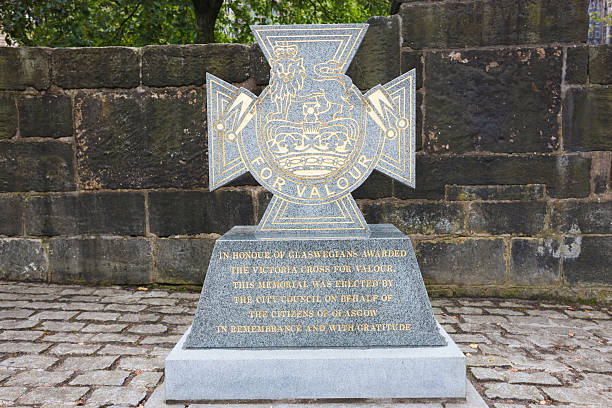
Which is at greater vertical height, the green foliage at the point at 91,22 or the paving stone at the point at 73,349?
the green foliage at the point at 91,22

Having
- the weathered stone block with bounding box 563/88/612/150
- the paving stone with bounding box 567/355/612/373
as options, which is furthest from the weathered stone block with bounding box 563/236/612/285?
the paving stone with bounding box 567/355/612/373

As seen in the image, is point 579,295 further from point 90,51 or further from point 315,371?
point 90,51

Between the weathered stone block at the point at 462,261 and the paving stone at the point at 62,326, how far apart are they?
309 centimetres

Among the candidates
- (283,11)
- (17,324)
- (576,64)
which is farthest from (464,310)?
(283,11)

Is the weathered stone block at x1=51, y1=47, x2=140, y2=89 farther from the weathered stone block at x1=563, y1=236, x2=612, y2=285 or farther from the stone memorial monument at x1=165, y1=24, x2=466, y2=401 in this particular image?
the weathered stone block at x1=563, y1=236, x2=612, y2=285

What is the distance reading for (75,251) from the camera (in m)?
4.76

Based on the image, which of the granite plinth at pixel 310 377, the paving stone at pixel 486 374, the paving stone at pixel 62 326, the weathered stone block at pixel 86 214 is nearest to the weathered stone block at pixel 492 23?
the paving stone at pixel 486 374

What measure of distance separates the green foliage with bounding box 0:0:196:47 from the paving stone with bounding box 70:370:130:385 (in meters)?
5.73

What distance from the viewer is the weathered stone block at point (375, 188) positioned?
4.55 m

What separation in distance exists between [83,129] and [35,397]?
2.92 meters

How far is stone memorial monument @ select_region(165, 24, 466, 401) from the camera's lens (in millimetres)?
2570

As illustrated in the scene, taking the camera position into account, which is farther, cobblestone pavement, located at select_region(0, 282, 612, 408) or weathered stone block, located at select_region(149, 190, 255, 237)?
weathered stone block, located at select_region(149, 190, 255, 237)

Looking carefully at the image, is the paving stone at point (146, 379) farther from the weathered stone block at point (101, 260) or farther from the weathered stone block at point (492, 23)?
the weathered stone block at point (492, 23)

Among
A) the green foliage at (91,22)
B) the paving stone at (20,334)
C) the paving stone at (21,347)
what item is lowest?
the paving stone at (21,347)
